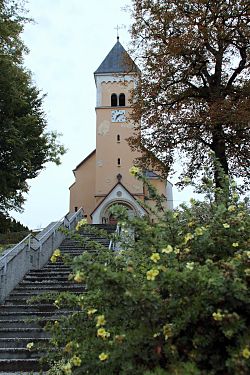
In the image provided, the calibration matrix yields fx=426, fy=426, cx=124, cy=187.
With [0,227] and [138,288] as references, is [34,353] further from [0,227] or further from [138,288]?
[0,227]

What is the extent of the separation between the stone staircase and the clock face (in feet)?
74.7

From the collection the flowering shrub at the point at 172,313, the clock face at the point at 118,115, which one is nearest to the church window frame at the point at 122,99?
the clock face at the point at 118,115

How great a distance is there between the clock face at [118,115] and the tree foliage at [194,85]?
674 inches

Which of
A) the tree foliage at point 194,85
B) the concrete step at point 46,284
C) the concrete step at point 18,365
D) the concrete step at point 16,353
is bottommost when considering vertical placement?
the concrete step at point 18,365

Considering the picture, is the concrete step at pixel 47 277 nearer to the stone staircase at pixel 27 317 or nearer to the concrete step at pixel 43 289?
the stone staircase at pixel 27 317

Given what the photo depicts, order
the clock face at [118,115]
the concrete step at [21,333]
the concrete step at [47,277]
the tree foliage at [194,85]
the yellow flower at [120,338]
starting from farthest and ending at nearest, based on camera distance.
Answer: the clock face at [118,115] < the tree foliage at [194,85] < the concrete step at [47,277] < the concrete step at [21,333] < the yellow flower at [120,338]

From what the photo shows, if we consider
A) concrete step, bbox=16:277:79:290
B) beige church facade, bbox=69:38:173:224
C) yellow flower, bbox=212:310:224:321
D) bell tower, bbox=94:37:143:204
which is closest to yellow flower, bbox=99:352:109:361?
yellow flower, bbox=212:310:224:321

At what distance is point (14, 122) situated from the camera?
20.0 meters

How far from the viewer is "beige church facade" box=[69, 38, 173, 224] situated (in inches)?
1179

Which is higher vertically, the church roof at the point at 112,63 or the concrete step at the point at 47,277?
the church roof at the point at 112,63

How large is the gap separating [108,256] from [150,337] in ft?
2.97

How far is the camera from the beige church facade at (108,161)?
2994cm

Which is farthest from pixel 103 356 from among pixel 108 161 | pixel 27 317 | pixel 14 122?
pixel 108 161

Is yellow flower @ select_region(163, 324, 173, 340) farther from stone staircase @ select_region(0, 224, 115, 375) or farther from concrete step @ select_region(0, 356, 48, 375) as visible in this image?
concrete step @ select_region(0, 356, 48, 375)
